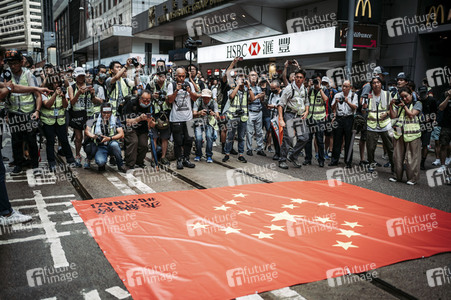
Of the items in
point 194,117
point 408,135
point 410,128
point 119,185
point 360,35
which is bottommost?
point 119,185

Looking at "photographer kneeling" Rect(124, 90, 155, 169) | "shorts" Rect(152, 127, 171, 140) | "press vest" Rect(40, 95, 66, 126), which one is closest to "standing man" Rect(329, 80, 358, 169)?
"shorts" Rect(152, 127, 171, 140)

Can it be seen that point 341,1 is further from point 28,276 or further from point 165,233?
point 28,276

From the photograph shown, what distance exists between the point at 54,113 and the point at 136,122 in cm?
169

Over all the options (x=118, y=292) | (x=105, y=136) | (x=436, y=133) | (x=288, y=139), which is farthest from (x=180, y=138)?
(x=436, y=133)

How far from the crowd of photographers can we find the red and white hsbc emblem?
13.8m

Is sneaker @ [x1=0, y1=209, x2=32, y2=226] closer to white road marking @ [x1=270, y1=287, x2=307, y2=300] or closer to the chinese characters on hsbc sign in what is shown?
white road marking @ [x1=270, y1=287, x2=307, y2=300]

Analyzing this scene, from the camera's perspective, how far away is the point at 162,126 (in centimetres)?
890

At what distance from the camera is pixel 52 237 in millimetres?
4734

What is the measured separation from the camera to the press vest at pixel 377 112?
8.53 meters

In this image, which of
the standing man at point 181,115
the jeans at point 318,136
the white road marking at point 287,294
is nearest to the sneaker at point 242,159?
the standing man at point 181,115

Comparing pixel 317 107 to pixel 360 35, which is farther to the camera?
pixel 360 35

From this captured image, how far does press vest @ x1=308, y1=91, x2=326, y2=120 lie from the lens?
9695 millimetres

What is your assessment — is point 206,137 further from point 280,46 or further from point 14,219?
point 280,46

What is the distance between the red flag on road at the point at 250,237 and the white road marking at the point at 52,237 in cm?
42
